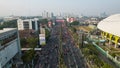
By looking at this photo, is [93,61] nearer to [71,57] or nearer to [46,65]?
[71,57]

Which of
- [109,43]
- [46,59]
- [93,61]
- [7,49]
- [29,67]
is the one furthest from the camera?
[109,43]

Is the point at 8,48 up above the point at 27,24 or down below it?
below

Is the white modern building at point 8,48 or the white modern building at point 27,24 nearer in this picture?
the white modern building at point 8,48

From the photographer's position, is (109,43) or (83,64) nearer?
(83,64)

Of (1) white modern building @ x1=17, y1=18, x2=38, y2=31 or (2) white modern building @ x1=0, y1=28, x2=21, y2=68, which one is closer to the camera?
(2) white modern building @ x1=0, y1=28, x2=21, y2=68

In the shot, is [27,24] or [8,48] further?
[27,24]

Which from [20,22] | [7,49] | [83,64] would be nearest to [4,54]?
[7,49]

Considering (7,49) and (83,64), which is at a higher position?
(7,49)

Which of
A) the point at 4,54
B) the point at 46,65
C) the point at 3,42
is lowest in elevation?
the point at 46,65
